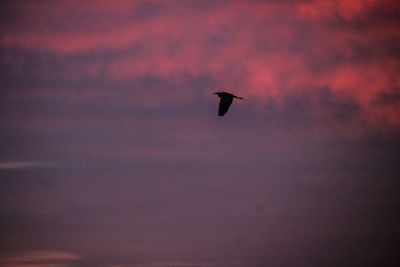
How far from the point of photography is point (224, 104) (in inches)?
2544

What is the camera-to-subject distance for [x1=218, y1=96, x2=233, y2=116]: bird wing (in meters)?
64.2

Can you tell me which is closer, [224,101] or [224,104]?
[224,104]

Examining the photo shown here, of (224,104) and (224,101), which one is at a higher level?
(224,101)

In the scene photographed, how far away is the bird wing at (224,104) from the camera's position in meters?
64.2

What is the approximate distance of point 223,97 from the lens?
6544 centimetres
